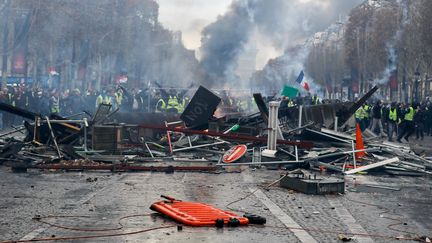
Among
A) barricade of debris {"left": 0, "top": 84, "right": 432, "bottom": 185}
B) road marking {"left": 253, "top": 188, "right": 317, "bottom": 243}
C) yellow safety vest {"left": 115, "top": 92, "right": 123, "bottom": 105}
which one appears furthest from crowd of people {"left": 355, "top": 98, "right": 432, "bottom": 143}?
road marking {"left": 253, "top": 188, "right": 317, "bottom": 243}

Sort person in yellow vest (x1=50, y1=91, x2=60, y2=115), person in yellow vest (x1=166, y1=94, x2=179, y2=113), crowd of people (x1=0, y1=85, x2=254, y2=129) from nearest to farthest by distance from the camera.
A: crowd of people (x1=0, y1=85, x2=254, y2=129) < person in yellow vest (x1=50, y1=91, x2=60, y2=115) < person in yellow vest (x1=166, y1=94, x2=179, y2=113)

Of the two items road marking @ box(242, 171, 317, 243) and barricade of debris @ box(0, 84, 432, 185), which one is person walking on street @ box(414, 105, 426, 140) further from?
road marking @ box(242, 171, 317, 243)

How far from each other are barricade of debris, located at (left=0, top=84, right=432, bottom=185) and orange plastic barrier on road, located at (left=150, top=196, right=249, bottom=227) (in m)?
5.84

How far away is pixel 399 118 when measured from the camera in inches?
1446

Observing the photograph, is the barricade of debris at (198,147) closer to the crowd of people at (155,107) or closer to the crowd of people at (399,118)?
the crowd of people at (155,107)

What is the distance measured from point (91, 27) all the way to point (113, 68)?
66.8 ft

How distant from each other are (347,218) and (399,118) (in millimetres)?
26939

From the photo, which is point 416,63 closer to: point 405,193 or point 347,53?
point 347,53

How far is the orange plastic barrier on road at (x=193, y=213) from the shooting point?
9539mm

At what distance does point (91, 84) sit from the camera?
89500mm

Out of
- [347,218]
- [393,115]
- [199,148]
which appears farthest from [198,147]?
[393,115]

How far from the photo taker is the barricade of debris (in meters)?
18.0

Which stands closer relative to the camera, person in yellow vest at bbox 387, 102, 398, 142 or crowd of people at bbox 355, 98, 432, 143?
crowd of people at bbox 355, 98, 432, 143

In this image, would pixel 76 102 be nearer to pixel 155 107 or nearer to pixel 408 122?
pixel 155 107
